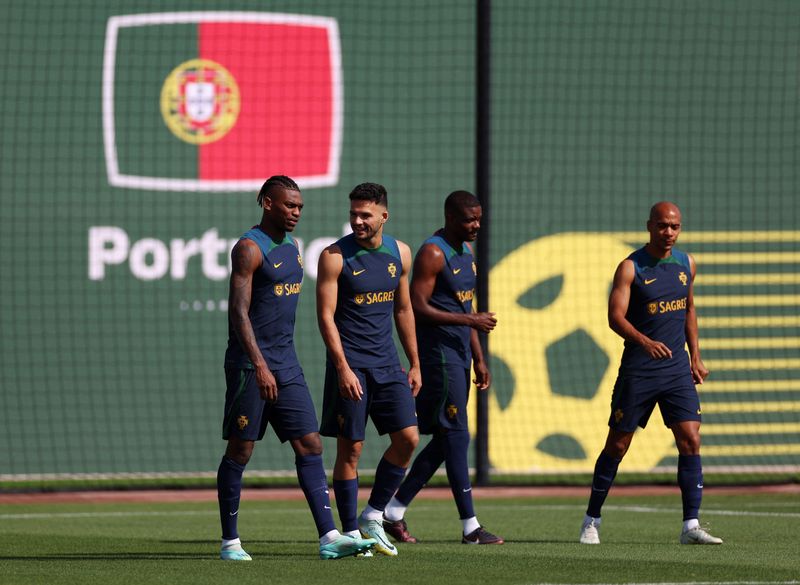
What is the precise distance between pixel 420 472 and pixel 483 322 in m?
1.31

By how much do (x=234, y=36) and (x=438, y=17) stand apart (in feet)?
6.83

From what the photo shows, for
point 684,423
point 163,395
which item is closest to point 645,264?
point 684,423

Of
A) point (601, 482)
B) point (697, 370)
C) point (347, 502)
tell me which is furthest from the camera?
point (697, 370)

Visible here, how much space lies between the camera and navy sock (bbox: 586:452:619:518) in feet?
32.7

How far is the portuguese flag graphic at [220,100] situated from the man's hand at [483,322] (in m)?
6.01

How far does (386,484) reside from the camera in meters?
9.65

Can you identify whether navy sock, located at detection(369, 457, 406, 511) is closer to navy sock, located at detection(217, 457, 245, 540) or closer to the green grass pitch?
the green grass pitch

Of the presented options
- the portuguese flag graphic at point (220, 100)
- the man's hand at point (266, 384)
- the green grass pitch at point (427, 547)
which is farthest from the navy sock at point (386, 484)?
the portuguese flag graphic at point (220, 100)

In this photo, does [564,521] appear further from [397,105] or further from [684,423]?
[397,105]

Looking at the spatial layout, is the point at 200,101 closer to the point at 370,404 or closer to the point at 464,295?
the point at 464,295

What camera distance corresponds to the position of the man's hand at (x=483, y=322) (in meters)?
9.65

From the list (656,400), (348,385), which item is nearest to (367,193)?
(348,385)

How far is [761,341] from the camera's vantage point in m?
16.0

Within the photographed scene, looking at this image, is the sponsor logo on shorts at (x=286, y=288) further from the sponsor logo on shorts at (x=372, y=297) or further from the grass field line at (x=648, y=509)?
the grass field line at (x=648, y=509)
